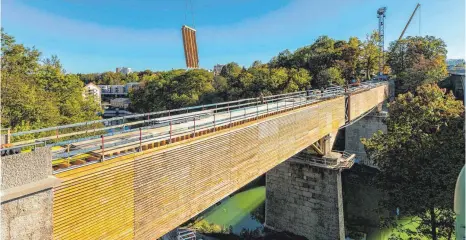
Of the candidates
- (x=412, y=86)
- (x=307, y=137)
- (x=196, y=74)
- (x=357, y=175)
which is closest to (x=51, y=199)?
(x=307, y=137)

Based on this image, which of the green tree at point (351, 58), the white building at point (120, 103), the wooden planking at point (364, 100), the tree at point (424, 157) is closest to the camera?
the tree at point (424, 157)

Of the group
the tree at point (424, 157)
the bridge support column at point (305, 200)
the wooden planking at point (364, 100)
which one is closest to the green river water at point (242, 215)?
the bridge support column at point (305, 200)

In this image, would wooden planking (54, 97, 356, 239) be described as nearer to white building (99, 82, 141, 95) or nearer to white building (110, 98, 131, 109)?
white building (110, 98, 131, 109)

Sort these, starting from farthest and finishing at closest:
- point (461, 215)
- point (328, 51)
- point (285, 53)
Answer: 1. point (285, 53)
2. point (328, 51)
3. point (461, 215)

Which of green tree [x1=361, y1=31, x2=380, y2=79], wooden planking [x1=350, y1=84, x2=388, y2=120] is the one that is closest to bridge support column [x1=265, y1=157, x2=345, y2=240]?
wooden planking [x1=350, y1=84, x2=388, y2=120]

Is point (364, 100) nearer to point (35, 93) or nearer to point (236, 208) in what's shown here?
point (236, 208)

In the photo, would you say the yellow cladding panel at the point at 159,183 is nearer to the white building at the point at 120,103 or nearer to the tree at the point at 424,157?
the tree at the point at 424,157

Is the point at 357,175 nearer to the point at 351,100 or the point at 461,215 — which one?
the point at 351,100
